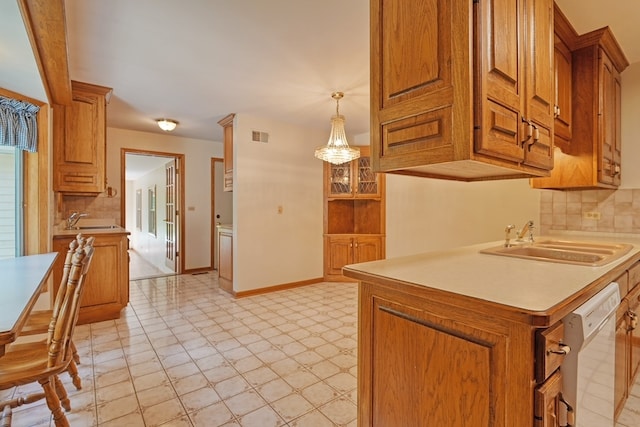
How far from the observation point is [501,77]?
4.02 feet

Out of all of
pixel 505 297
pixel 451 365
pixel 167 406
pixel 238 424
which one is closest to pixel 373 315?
pixel 451 365

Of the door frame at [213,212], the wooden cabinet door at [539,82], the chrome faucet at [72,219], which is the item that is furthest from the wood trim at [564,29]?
the door frame at [213,212]

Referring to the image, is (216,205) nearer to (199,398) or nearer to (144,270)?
(144,270)

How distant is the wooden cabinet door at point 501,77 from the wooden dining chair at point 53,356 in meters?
1.96

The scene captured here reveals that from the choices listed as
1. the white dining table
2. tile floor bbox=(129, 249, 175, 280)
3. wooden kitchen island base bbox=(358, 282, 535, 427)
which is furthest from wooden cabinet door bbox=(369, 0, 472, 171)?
tile floor bbox=(129, 249, 175, 280)

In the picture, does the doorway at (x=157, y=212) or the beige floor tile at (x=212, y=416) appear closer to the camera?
the beige floor tile at (x=212, y=416)

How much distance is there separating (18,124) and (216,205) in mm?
3375

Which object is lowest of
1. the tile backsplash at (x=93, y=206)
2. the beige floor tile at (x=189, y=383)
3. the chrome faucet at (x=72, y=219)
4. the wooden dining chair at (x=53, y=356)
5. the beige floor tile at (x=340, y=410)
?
the beige floor tile at (x=340, y=410)

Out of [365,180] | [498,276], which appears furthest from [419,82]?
[365,180]

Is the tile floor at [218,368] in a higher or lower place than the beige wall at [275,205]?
lower

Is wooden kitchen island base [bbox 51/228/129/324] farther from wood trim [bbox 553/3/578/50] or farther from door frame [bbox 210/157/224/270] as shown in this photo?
wood trim [bbox 553/3/578/50]

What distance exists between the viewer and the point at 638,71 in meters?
2.66

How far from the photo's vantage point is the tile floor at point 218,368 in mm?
1780

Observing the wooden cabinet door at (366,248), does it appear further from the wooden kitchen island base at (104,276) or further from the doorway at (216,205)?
the wooden kitchen island base at (104,276)
